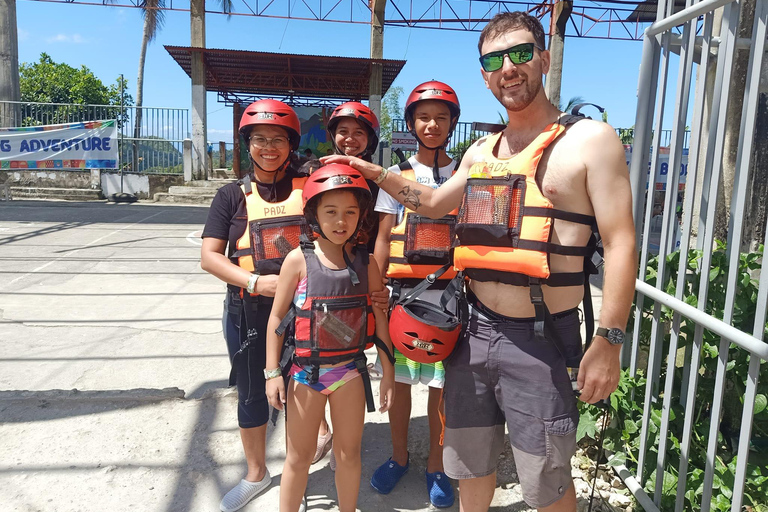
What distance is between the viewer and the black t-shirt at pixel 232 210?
269cm

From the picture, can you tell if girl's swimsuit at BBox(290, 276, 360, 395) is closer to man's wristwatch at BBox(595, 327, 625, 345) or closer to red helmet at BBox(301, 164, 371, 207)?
red helmet at BBox(301, 164, 371, 207)

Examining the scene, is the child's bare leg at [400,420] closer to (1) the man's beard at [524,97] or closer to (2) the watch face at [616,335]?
(2) the watch face at [616,335]

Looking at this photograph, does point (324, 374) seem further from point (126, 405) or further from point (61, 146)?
point (61, 146)

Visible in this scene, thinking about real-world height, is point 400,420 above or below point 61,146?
below

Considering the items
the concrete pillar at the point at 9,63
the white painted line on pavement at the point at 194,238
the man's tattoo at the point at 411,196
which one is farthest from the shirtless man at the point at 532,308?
the concrete pillar at the point at 9,63

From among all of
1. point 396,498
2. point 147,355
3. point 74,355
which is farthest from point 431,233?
point 74,355

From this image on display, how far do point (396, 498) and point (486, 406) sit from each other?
1.04 metres

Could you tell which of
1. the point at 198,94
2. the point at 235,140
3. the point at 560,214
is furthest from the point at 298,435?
the point at 235,140

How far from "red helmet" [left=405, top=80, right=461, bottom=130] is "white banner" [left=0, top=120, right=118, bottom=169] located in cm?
1649

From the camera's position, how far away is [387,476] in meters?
2.93

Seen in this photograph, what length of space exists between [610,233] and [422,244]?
1.10m

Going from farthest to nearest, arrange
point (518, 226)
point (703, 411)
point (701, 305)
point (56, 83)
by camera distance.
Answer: point (56, 83)
point (703, 411)
point (701, 305)
point (518, 226)

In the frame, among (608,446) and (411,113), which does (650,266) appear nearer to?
(608,446)

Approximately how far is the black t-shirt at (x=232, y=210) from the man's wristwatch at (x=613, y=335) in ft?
5.25
